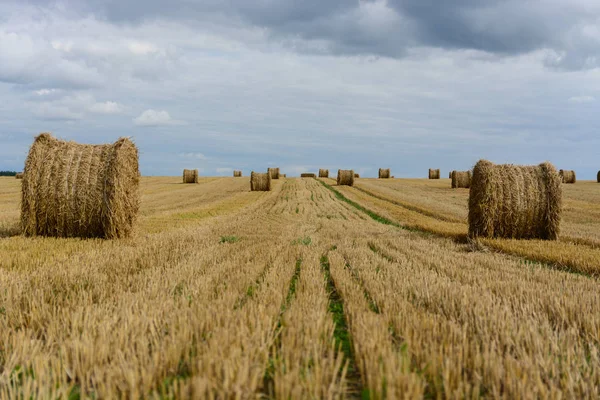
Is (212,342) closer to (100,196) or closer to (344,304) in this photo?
(344,304)

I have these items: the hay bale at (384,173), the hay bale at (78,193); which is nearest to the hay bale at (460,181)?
the hay bale at (384,173)

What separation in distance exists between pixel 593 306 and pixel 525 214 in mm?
7641

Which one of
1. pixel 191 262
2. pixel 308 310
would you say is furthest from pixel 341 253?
pixel 308 310

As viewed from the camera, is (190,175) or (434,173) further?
(434,173)

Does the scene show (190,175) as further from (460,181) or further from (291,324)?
(291,324)

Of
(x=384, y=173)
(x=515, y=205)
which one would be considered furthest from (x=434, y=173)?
(x=515, y=205)

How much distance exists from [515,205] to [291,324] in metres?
9.95

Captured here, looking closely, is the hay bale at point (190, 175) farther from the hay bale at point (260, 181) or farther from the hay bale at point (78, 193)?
the hay bale at point (78, 193)

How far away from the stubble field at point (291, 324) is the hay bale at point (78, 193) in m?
1.76

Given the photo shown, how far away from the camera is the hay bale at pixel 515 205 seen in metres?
12.1

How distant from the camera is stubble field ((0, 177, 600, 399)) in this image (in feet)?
9.47

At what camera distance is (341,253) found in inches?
357

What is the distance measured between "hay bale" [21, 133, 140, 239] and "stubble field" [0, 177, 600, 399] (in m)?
1.76

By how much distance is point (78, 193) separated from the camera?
10.8 metres
